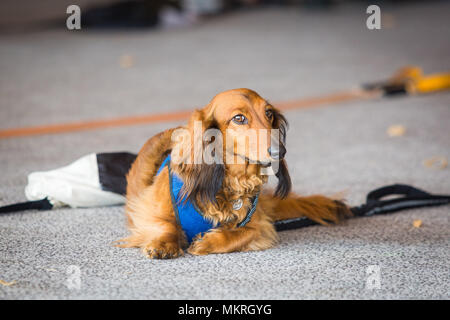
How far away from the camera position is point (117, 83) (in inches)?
168

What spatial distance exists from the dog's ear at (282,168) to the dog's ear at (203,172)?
18cm

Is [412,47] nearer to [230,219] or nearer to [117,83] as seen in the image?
[117,83]

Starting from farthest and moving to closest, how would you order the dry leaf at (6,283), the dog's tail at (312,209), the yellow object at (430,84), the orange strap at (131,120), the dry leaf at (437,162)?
1. the yellow object at (430,84)
2. the orange strap at (131,120)
3. the dry leaf at (437,162)
4. the dog's tail at (312,209)
5. the dry leaf at (6,283)

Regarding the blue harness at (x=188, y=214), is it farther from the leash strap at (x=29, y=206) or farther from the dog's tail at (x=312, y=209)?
the leash strap at (x=29, y=206)

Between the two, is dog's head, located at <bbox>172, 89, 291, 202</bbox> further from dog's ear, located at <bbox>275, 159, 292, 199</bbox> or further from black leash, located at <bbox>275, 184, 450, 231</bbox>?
black leash, located at <bbox>275, 184, 450, 231</bbox>

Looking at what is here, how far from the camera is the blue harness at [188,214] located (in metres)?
1.67

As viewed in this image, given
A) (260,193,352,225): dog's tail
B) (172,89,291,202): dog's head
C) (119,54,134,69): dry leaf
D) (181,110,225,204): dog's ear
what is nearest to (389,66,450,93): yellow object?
(119,54,134,69): dry leaf

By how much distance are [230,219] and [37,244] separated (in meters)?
0.59

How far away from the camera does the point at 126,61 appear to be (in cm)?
490

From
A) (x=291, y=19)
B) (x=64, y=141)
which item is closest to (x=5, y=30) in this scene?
(x=291, y=19)

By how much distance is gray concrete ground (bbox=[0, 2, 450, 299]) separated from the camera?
1.58 metres

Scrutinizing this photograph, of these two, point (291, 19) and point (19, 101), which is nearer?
point (19, 101)

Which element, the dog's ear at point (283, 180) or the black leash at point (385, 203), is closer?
the dog's ear at point (283, 180)

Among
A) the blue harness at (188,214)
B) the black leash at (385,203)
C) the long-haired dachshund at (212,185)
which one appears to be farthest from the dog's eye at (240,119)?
the black leash at (385,203)
